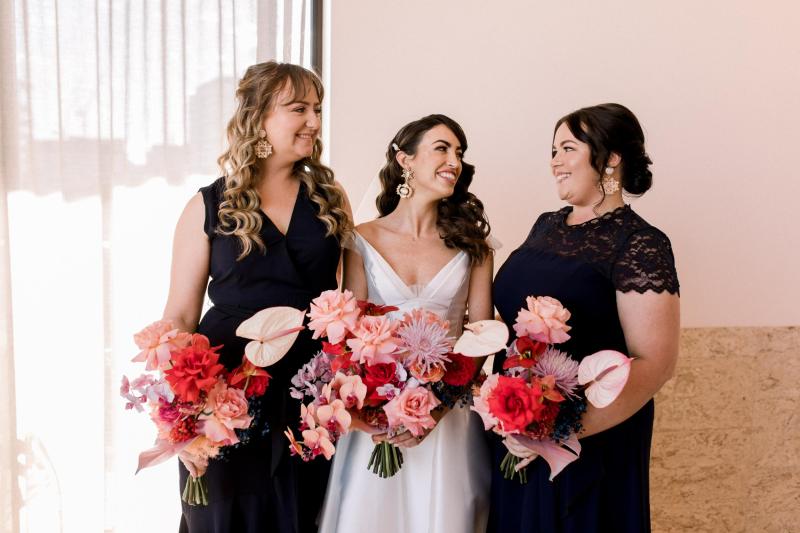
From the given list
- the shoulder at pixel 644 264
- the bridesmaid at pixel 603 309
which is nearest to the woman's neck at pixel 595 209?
the bridesmaid at pixel 603 309

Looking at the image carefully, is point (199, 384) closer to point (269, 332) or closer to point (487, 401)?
point (269, 332)

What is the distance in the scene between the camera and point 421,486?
7.51 feet

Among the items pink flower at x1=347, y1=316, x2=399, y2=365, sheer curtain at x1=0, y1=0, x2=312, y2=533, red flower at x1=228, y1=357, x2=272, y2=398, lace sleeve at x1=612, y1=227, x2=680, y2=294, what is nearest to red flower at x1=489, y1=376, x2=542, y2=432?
pink flower at x1=347, y1=316, x2=399, y2=365

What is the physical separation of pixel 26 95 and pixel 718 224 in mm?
3369

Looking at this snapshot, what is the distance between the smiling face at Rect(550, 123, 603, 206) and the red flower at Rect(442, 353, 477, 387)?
0.73 metres

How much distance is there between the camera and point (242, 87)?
7.98 feet

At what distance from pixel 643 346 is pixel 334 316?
3.11 feet

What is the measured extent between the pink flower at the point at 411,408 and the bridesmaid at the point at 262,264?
20.2 inches

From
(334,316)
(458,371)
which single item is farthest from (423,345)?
(334,316)

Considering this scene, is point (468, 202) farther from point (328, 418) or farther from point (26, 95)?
point (26, 95)

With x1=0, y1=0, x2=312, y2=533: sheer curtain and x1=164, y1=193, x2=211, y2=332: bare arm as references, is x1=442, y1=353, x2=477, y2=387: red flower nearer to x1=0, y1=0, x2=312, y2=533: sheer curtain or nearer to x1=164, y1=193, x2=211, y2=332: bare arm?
x1=164, y1=193, x2=211, y2=332: bare arm

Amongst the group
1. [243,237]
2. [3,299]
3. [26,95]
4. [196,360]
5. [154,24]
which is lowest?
[3,299]

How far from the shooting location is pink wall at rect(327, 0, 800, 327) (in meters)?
3.36

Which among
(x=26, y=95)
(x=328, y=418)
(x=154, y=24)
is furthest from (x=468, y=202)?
(x=26, y=95)
